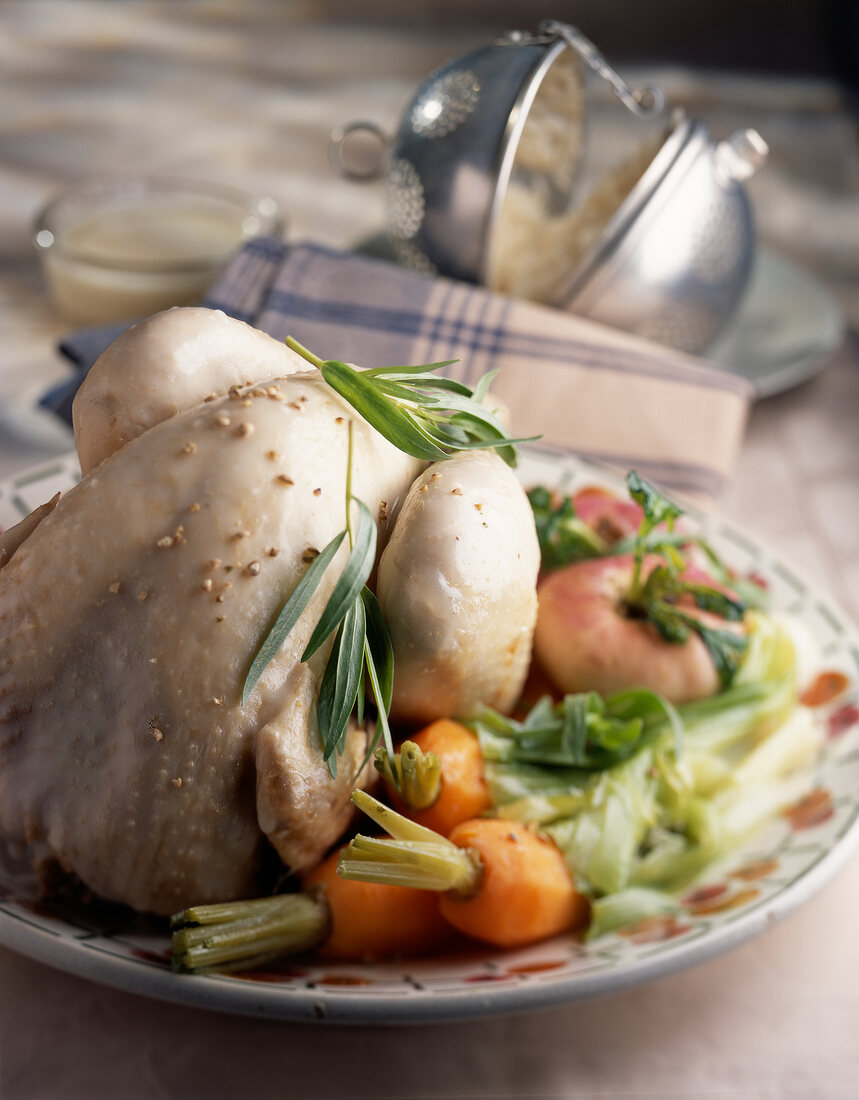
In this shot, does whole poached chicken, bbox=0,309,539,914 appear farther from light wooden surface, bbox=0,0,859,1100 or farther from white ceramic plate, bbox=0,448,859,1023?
light wooden surface, bbox=0,0,859,1100

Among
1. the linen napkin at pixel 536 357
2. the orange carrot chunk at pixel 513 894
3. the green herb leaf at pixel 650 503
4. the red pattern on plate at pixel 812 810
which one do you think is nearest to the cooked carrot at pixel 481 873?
the orange carrot chunk at pixel 513 894

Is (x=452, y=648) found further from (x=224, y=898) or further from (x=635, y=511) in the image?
(x=635, y=511)

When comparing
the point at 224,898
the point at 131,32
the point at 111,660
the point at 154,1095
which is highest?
the point at 111,660

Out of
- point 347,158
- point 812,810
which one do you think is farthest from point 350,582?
point 347,158

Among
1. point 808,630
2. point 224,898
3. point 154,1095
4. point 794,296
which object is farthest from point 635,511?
point 794,296

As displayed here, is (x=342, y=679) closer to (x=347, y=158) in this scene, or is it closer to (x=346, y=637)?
(x=346, y=637)

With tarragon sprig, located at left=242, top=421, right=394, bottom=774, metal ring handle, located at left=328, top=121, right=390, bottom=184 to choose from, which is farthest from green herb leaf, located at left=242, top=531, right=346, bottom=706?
metal ring handle, located at left=328, top=121, right=390, bottom=184
